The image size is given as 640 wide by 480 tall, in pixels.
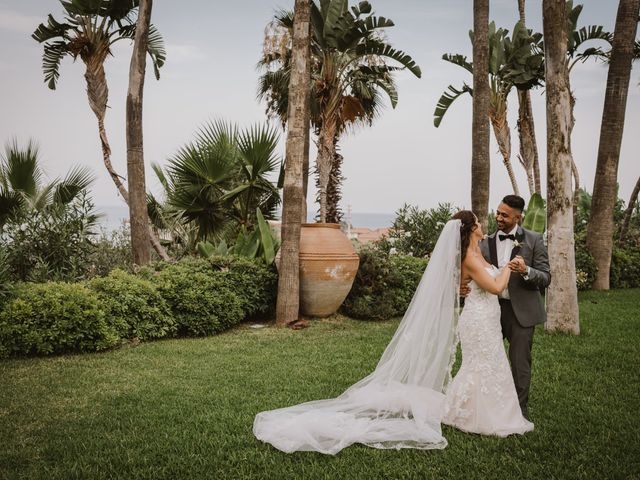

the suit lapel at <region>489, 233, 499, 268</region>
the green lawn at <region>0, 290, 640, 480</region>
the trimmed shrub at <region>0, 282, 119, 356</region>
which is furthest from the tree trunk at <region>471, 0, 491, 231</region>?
the trimmed shrub at <region>0, 282, 119, 356</region>

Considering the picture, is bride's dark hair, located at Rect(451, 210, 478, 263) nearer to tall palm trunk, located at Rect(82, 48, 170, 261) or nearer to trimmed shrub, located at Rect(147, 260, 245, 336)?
trimmed shrub, located at Rect(147, 260, 245, 336)

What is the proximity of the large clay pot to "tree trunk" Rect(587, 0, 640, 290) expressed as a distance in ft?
27.1

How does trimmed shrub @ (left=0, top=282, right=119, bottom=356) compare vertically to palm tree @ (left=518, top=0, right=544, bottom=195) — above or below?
below

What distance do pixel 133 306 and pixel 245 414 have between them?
379 cm

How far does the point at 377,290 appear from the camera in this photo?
11039mm

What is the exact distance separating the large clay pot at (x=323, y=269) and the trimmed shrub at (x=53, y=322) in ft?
12.8

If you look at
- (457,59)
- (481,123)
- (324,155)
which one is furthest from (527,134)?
(481,123)

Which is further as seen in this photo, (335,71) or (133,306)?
(335,71)

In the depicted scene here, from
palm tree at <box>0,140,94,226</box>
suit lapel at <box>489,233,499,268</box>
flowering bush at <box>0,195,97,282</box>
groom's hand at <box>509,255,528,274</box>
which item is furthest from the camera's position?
palm tree at <box>0,140,94,226</box>

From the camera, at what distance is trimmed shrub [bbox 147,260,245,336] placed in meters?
8.59

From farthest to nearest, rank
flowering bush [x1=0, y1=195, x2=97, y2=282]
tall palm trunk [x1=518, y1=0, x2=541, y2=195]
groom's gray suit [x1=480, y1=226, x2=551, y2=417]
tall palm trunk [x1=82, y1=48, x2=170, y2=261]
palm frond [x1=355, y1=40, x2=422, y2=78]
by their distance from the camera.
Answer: tall palm trunk [x1=518, y1=0, x2=541, y2=195]
palm frond [x1=355, y1=40, x2=422, y2=78]
tall palm trunk [x1=82, y1=48, x2=170, y2=261]
flowering bush [x1=0, y1=195, x2=97, y2=282]
groom's gray suit [x1=480, y1=226, x2=551, y2=417]

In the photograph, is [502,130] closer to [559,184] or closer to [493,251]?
[559,184]

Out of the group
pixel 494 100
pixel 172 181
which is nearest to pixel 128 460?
pixel 172 181

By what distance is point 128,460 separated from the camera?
3.87 m
